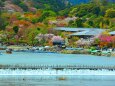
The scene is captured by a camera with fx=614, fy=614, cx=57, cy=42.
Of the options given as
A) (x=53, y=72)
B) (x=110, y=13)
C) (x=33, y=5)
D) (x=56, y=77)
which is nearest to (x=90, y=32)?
(x=110, y=13)

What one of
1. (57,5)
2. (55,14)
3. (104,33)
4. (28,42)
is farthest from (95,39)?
(57,5)

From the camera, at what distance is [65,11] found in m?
116

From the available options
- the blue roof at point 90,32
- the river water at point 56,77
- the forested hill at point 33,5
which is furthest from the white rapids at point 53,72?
the forested hill at point 33,5

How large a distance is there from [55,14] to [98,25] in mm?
11852

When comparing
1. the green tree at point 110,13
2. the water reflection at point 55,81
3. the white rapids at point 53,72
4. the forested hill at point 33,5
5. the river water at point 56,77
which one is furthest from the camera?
the forested hill at point 33,5

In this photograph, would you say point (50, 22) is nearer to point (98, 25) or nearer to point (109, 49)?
point (98, 25)

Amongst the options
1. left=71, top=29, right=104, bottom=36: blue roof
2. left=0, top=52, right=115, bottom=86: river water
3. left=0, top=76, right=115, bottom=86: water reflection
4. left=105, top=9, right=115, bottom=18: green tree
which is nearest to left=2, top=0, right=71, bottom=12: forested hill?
left=105, top=9, right=115, bottom=18: green tree

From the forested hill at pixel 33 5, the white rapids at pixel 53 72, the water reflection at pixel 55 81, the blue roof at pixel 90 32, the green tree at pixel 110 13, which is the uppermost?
the forested hill at pixel 33 5

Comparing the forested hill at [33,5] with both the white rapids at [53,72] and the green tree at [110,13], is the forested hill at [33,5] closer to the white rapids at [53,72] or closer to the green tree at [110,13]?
the green tree at [110,13]

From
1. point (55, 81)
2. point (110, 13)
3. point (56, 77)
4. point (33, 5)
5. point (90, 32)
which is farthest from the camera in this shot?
point (33, 5)

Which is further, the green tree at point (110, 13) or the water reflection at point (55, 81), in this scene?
the green tree at point (110, 13)

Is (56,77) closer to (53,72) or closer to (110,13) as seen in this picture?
(53,72)

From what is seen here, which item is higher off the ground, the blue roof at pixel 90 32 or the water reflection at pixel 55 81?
the blue roof at pixel 90 32

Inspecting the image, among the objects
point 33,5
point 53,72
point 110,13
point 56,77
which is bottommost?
point 56,77
